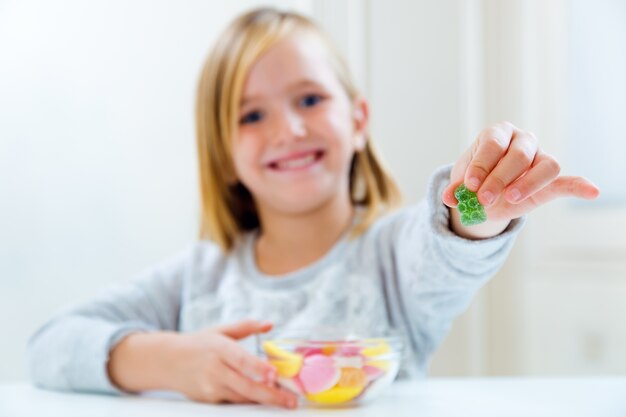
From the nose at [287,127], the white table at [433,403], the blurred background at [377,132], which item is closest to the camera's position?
the white table at [433,403]

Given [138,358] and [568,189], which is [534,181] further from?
[138,358]

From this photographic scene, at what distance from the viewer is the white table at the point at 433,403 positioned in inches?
24.8

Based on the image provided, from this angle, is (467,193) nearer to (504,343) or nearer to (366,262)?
(366,262)

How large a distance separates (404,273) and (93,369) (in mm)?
320

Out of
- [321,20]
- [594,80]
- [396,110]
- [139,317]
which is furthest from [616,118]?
[139,317]

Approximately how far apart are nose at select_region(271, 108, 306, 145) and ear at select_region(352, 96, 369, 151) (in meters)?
0.12

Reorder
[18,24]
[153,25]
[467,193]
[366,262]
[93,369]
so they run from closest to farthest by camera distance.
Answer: [467,193]
[93,369]
[366,262]
[18,24]
[153,25]

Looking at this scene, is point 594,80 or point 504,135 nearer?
point 504,135

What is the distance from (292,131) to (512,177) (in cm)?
48

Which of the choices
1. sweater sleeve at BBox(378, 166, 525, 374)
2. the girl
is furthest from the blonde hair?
sweater sleeve at BBox(378, 166, 525, 374)

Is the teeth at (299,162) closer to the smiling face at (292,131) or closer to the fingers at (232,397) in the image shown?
the smiling face at (292,131)

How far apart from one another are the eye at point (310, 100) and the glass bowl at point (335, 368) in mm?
393

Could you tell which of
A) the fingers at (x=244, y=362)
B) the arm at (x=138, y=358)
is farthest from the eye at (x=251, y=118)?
the fingers at (x=244, y=362)

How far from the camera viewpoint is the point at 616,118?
4.60 feet
